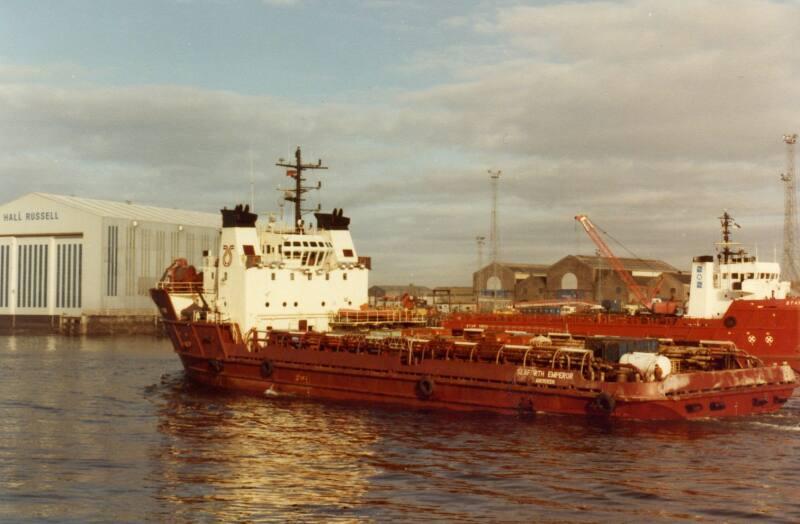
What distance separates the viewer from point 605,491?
18.4 metres

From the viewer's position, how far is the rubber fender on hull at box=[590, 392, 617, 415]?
2495cm

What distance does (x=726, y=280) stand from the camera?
44.8 meters

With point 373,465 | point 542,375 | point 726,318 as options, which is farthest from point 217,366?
point 726,318

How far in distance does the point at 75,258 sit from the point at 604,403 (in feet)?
251

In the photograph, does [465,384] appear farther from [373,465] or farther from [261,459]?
[261,459]

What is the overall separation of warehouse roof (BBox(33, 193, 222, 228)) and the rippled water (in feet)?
206

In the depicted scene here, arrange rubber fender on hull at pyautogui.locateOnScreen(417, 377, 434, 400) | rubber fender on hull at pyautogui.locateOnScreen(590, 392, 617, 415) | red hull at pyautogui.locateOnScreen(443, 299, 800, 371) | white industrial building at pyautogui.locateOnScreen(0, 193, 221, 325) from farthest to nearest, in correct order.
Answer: white industrial building at pyautogui.locateOnScreen(0, 193, 221, 325)
red hull at pyautogui.locateOnScreen(443, 299, 800, 371)
rubber fender on hull at pyautogui.locateOnScreen(417, 377, 434, 400)
rubber fender on hull at pyautogui.locateOnScreen(590, 392, 617, 415)

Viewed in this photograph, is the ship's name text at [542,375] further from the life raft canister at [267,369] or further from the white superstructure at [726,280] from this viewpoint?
the white superstructure at [726,280]

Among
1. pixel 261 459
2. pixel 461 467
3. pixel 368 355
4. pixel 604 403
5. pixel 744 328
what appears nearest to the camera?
pixel 461 467

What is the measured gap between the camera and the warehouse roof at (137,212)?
90375mm

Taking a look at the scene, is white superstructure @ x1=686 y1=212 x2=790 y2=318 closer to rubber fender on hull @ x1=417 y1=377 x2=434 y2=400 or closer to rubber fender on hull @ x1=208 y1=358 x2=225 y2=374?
rubber fender on hull @ x1=417 y1=377 x2=434 y2=400

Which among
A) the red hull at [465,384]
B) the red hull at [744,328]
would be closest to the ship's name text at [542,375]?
the red hull at [465,384]

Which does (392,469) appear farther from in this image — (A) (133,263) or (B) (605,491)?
(A) (133,263)

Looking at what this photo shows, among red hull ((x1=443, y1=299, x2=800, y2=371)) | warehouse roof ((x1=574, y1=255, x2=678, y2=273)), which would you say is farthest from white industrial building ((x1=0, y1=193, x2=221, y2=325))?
red hull ((x1=443, y1=299, x2=800, y2=371))
